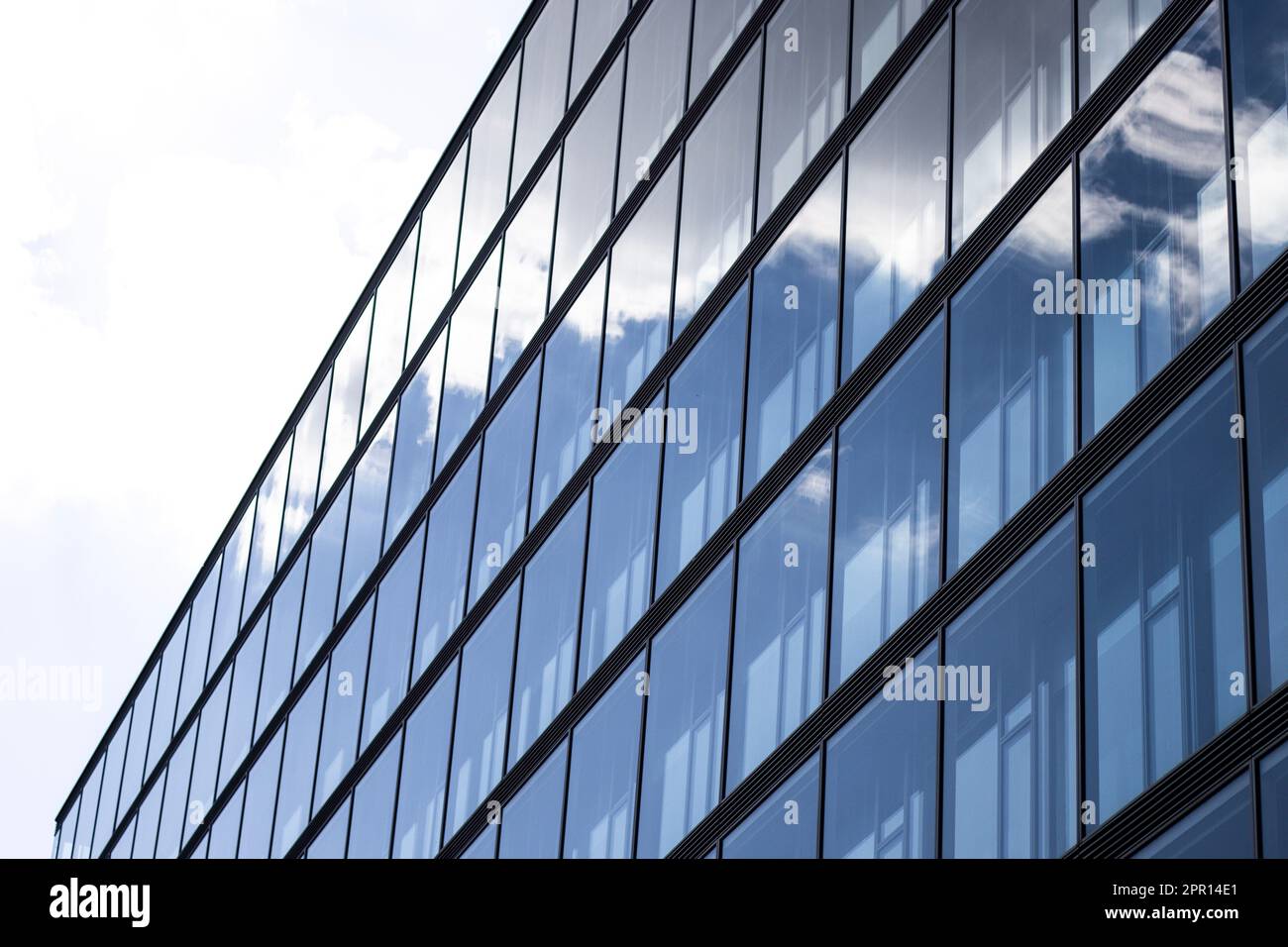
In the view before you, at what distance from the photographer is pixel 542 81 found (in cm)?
3725

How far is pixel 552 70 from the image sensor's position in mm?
36812

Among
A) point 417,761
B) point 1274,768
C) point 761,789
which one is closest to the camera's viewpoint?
point 1274,768

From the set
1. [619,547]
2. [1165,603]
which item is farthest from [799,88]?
[1165,603]

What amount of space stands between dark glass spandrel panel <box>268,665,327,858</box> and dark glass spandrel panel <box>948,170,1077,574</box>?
2033cm

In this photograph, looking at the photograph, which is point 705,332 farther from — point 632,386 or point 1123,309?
point 1123,309

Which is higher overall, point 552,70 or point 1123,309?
point 552,70

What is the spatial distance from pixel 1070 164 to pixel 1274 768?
7.39m

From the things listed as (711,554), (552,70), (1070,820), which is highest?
(552,70)

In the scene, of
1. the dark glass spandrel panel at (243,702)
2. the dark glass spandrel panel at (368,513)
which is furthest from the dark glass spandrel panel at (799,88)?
the dark glass spandrel panel at (243,702)

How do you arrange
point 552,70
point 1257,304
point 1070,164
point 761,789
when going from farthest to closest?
point 552,70 < point 761,789 < point 1070,164 < point 1257,304

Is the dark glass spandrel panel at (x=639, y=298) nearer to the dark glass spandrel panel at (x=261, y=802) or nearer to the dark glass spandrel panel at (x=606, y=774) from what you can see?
the dark glass spandrel panel at (x=606, y=774)

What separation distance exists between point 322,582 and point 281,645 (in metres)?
2.39
